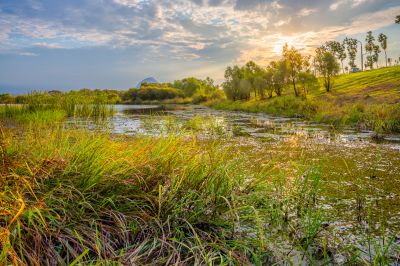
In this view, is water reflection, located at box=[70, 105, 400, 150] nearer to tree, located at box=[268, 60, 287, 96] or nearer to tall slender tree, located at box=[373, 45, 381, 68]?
tree, located at box=[268, 60, 287, 96]

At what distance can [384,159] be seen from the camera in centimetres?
848

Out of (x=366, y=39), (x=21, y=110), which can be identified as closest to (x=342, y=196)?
(x=21, y=110)

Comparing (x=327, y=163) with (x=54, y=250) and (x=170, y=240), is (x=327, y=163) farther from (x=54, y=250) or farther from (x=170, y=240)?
(x=54, y=250)

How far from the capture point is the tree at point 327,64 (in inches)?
1804

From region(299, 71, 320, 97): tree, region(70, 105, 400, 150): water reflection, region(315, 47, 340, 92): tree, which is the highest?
region(315, 47, 340, 92): tree

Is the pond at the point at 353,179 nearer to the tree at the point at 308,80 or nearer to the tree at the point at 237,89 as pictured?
the tree at the point at 308,80

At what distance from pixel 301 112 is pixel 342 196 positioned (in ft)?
74.0

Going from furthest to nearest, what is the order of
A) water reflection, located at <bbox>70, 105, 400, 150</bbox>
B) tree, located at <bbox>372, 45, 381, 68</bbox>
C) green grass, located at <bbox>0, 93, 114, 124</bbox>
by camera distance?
1. tree, located at <bbox>372, 45, 381, 68</bbox>
2. green grass, located at <bbox>0, 93, 114, 124</bbox>
3. water reflection, located at <bbox>70, 105, 400, 150</bbox>

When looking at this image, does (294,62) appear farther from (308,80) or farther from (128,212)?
(128,212)

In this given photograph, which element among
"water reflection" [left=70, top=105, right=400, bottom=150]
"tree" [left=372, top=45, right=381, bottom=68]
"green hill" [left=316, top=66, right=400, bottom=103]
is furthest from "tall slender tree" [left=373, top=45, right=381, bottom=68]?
"water reflection" [left=70, top=105, right=400, bottom=150]

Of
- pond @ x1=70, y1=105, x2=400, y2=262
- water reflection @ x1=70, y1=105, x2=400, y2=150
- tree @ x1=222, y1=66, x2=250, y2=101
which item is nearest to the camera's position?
pond @ x1=70, y1=105, x2=400, y2=262

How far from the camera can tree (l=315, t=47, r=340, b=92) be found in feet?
150

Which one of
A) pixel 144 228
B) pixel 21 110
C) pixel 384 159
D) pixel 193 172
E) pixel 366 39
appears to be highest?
pixel 366 39

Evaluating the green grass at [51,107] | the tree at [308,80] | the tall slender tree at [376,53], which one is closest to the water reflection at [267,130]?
the green grass at [51,107]
